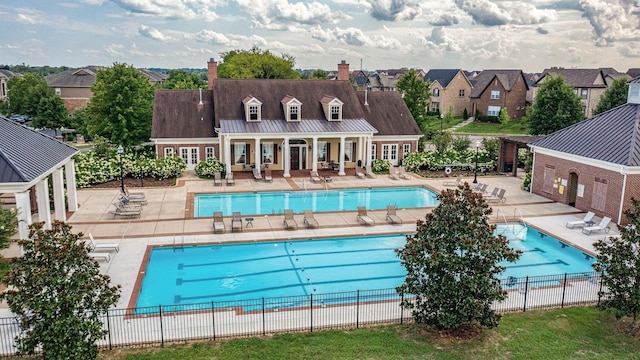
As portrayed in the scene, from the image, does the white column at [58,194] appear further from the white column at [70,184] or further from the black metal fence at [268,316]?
the black metal fence at [268,316]

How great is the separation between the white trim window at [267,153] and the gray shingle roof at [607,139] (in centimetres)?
1948

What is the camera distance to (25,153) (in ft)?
69.6

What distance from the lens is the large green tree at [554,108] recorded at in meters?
49.3

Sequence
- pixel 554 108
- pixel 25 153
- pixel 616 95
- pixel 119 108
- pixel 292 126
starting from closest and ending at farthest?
Result: pixel 25 153 < pixel 292 126 < pixel 119 108 < pixel 554 108 < pixel 616 95

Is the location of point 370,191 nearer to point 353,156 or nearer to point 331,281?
point 353,156

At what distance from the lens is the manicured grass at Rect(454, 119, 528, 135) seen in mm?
73125

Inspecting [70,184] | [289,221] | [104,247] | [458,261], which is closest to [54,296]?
[104,247]

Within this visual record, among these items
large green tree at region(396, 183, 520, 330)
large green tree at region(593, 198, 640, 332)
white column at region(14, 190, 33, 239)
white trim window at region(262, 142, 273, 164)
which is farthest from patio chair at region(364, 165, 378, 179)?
white column at region(14, 190, 33, 239)

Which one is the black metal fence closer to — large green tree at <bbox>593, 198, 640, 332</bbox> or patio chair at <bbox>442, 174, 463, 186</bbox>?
large green tree at <bbox>593, 198, 640, 332</bbox>

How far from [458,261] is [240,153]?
1108 inches

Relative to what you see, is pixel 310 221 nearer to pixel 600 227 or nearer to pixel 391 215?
pixel 391 215

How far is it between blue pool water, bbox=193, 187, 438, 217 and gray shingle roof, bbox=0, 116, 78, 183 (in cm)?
789

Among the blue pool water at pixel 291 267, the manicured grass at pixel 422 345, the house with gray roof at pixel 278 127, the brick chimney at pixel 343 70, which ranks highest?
the brick chimney at pixel 343 70

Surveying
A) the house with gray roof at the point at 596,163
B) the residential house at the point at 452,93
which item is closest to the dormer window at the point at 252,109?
the house with gray roof at the point at 596,163
